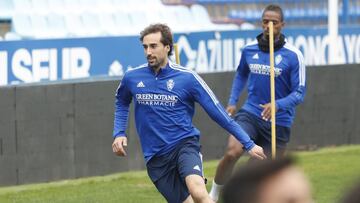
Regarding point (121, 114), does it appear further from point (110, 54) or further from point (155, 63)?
point (110, 54)

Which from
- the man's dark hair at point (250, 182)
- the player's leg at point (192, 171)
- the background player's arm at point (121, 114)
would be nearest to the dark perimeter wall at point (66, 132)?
the background player's arm at point (121, 114)

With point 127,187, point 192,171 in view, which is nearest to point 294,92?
point 192,171

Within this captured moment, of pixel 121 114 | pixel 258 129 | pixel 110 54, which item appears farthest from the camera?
pixel 110 54

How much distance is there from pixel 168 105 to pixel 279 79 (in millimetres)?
2392

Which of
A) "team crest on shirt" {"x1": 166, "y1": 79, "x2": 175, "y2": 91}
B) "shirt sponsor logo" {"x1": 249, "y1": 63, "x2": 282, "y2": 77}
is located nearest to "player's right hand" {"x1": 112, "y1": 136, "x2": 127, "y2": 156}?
"team crest on shirt" {"x1": 166, "y1": 79, "x2": 175, "y2": 91}

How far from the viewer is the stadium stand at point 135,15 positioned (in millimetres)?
13867

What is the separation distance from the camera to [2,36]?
1355 cm

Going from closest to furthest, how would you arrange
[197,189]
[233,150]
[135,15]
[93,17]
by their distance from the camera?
[197,189] → [233,150] → [93,17] → [135,15]

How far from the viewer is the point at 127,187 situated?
11.1 m

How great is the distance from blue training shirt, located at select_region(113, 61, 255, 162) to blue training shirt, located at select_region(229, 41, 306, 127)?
6.50 ft

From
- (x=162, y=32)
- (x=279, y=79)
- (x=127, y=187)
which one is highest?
(x=162, y=32)

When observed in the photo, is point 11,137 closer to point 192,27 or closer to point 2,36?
point 2,36

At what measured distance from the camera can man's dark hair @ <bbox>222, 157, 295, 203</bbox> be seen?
73.5 inches

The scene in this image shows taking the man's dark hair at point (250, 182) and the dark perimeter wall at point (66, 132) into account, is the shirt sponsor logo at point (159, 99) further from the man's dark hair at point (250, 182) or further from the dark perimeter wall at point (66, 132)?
the man's dark hair at point (250, 182)
